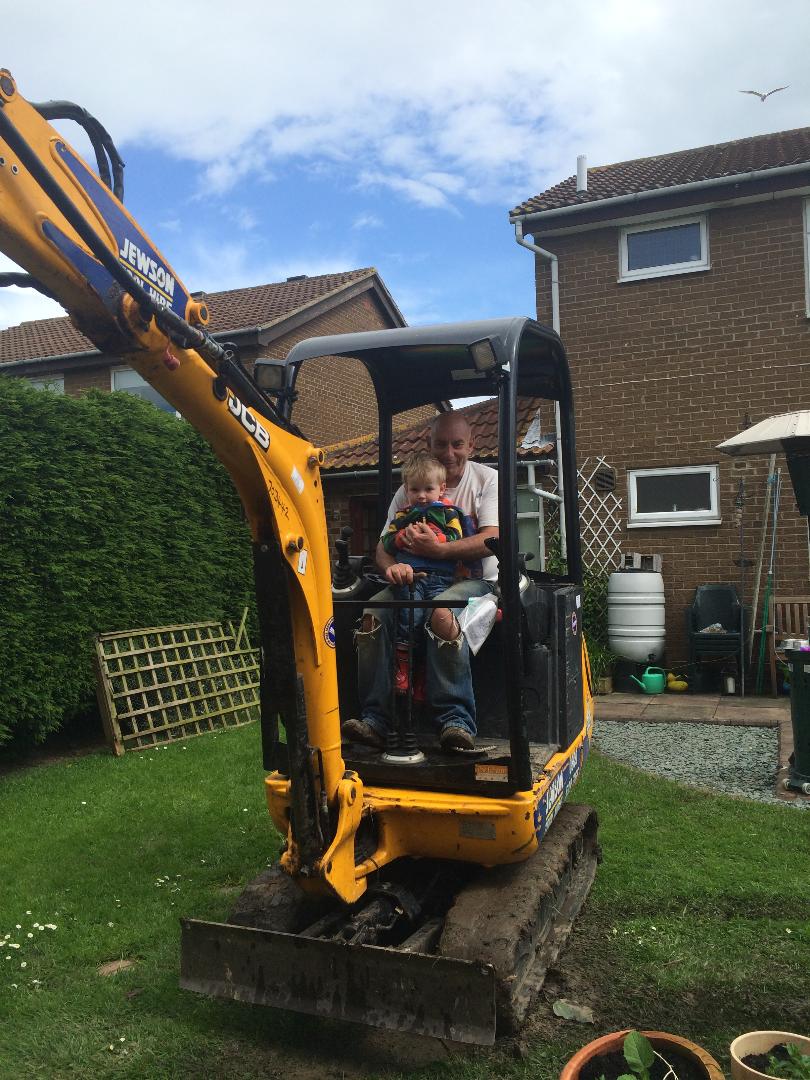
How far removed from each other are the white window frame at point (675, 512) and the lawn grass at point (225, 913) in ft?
16.6

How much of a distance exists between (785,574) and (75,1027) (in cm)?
932

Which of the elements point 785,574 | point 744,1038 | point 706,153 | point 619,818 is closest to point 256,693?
point 619,818

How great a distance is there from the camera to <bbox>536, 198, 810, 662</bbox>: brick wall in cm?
1072

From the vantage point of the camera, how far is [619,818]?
5676 mm

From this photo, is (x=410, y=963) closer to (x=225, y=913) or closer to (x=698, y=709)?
(x=225, y=913)

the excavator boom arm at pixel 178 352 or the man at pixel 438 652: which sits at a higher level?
the excavator boom arm at pixel 178 352

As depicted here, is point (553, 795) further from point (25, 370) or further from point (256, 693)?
point (25, 370)

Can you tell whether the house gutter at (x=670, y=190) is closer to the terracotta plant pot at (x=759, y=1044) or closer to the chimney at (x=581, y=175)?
the chimney at (x=581, y=175)

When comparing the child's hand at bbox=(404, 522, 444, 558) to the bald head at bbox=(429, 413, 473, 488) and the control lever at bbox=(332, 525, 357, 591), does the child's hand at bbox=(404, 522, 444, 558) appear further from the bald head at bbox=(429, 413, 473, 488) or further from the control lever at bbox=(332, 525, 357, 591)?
the bald head at bbox=(429, 413, 473, 488)

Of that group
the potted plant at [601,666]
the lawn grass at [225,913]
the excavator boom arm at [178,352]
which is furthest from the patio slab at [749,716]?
the excavator boom arm at [178,352]

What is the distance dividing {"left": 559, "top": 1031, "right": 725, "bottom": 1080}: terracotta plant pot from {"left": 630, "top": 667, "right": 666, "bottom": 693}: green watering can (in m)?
8.09

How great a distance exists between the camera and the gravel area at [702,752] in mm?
6656

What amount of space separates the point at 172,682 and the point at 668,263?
797cm

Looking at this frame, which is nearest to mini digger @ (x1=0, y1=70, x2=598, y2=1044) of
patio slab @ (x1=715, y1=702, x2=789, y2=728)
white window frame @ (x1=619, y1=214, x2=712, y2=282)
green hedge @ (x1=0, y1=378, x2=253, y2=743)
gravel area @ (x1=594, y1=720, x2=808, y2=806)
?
gravel area @ (x1=594, y1=720, x2=808, y2=806)
